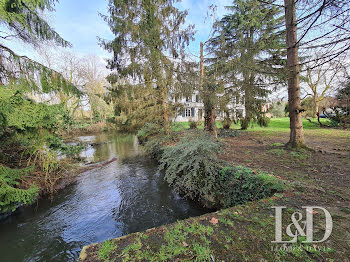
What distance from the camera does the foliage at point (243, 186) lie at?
307 cm

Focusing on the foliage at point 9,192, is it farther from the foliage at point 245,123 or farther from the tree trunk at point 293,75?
the foliage at point 245,123

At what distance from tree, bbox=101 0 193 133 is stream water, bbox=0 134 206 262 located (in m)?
5.29

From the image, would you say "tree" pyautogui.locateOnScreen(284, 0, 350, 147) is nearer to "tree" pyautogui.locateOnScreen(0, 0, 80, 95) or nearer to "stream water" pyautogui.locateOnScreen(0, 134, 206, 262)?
"stream water" pyautogui.locateOnScreen(0, 134, 206, 262)

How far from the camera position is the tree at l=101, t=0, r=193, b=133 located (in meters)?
7.45

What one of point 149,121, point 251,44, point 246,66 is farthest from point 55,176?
point 251,44

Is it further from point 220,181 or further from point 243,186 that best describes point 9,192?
point 243,186

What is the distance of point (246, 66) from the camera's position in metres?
5.48

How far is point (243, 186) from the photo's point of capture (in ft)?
10.8

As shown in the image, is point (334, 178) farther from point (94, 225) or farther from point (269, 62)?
point (94, 225)

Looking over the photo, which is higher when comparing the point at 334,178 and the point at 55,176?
the point at 334,178

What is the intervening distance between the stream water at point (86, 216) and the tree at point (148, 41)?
5.29 m

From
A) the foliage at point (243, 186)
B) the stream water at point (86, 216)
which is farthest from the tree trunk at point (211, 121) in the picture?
the foliage at point (243, 186)

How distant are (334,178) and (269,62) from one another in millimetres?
4429

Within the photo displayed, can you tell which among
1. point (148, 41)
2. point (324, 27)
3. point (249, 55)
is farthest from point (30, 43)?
point (324, 27)
